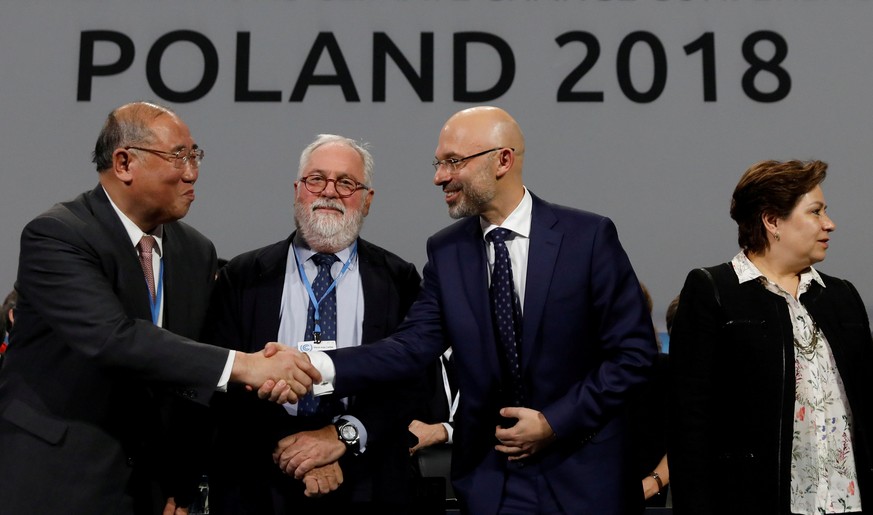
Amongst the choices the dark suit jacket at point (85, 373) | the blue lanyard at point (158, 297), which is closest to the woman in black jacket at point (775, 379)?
the dark suit jacket at point (85, 373)

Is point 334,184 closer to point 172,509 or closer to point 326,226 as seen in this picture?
point 326,226

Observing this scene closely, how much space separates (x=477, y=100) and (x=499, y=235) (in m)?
2.70

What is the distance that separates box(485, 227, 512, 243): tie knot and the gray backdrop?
252cm

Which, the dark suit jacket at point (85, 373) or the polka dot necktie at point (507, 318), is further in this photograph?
the polka dot necktie at point (507, 318)

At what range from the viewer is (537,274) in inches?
92.7

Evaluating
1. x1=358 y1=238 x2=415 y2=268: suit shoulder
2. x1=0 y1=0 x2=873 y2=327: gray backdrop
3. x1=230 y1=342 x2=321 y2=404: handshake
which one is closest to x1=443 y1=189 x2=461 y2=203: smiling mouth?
x1=358 y1=238 x2=415 y2=268: suit shoulder

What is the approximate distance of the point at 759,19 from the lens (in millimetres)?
5051

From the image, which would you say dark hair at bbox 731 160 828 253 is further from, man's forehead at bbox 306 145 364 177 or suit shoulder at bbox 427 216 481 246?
man's forehead at bbox 306 145 364 177

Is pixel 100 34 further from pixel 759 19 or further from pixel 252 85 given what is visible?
pixel 759 19

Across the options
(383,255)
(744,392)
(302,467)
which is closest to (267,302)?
(383,255)

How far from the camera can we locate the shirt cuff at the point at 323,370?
99.8 inches

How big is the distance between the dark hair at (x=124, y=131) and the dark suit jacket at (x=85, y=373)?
148mm

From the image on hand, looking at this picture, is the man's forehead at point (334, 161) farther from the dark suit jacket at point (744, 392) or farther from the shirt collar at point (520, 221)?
the dark suit jacket at point (744, 392)

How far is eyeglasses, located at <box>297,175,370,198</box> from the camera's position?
2877 millimetres
